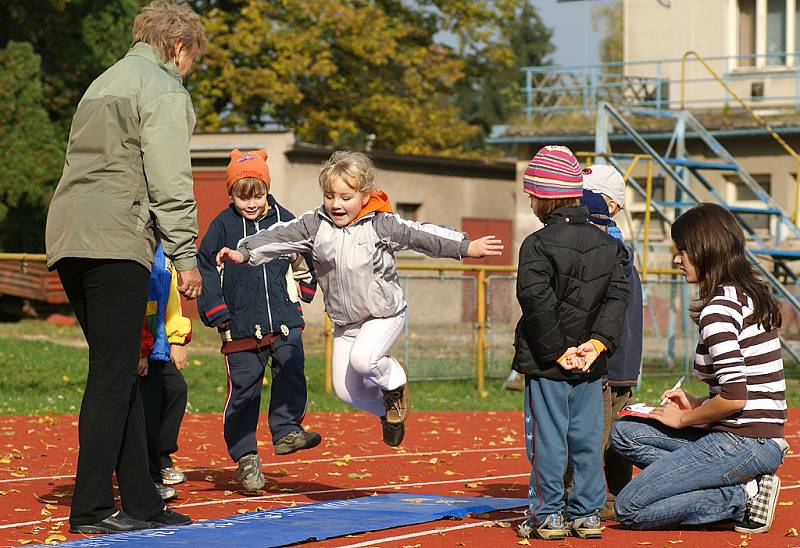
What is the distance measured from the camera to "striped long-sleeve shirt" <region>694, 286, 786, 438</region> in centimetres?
680

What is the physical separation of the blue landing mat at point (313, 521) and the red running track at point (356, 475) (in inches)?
4.4

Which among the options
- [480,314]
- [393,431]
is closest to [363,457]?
[393,431]

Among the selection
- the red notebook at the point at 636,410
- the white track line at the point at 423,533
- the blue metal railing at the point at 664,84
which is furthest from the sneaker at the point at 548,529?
the blue metal railing at the point at 664,84

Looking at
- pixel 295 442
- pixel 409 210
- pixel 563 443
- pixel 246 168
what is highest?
pixel 246 168

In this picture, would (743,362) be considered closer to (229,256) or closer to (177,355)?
(229,256)

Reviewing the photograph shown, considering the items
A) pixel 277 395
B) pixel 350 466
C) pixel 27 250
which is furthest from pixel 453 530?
pixel 27 250

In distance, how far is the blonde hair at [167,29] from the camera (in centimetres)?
686

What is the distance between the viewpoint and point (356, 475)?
935 centimetres

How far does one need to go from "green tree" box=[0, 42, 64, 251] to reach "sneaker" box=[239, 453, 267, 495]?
2060 centimetres

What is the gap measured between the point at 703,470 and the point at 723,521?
1.22 ft

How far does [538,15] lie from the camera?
8306cm

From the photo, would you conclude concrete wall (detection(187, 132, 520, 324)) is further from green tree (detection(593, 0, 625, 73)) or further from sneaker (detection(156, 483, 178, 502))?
green tree (detection(593, 0, 625, 73))

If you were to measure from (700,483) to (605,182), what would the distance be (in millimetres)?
1751

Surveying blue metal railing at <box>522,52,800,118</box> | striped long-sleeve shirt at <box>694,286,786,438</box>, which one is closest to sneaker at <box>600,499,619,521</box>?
striped long-sleeve shirt at <box>694,286,786,438</box>
